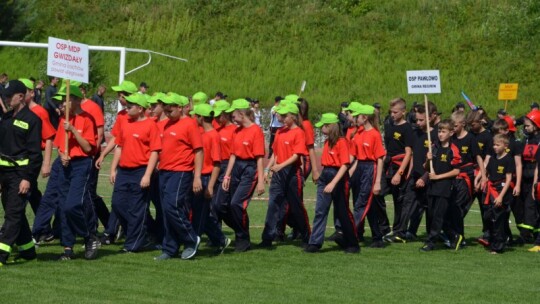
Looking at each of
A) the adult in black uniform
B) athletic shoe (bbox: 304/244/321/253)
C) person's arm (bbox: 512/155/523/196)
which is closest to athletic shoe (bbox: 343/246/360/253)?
athletic shoe (bbox: 304/244/321/253)

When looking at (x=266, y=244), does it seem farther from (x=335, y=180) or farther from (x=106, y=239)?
(x=106, y=239)

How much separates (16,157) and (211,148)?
2811mm

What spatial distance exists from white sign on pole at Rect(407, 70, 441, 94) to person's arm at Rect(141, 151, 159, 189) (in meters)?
4.99

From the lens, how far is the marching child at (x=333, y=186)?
592 inches

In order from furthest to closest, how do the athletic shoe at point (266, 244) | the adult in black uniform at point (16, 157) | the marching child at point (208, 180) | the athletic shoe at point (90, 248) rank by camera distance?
the athletic shoe at point (266, 244), the marching child at point (208, 180), the athletic shoe at point (90, 248), the adult in black uniform at point (16, 157)

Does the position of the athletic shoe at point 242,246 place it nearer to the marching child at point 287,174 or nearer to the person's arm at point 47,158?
the marching child at point 287,174

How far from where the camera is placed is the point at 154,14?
50.8m

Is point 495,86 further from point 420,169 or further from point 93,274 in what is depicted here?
point 93,274

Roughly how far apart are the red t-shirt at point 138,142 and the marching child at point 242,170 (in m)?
1.32

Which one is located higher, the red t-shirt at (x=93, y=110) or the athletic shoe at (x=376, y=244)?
the red t-shirt at (x=93, y=110)

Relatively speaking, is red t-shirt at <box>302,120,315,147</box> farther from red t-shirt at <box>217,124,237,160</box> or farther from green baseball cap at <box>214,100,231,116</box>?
green baseball cap at <box>214,100,231,116</box>

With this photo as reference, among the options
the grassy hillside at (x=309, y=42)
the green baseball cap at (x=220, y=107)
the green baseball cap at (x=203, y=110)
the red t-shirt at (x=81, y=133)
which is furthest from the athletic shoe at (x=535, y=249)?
the grassy hillside at (x=309, y=42)

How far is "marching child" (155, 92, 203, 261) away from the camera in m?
14.0

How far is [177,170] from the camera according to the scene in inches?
550
